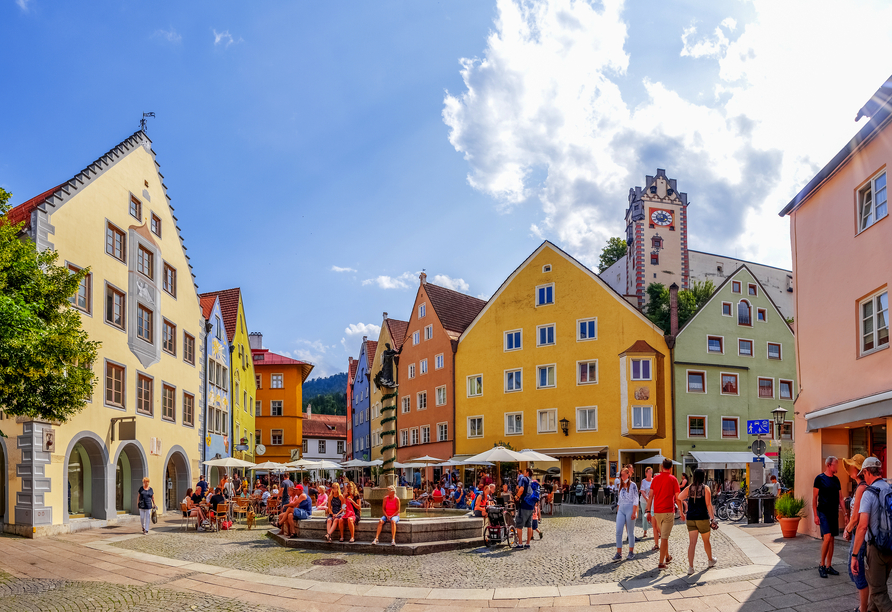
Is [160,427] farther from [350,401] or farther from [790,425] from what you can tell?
[350,401]

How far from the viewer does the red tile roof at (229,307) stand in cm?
4842

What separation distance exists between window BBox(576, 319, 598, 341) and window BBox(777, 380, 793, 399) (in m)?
11.5

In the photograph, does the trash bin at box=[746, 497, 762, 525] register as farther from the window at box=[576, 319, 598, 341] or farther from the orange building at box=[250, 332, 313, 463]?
the orange building at box=[250, 332, 313, 463]

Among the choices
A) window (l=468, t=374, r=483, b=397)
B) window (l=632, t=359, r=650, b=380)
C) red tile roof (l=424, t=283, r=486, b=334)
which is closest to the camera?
window (l=632, t=359, r=650, b=380)

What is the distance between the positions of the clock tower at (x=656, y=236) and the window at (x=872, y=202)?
71.6m

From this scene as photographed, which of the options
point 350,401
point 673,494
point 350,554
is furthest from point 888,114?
point 350,401

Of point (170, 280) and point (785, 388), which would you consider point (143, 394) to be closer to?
point (170, 280)

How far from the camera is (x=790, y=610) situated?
10.1m

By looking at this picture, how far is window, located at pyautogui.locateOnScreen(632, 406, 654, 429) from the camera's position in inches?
1591

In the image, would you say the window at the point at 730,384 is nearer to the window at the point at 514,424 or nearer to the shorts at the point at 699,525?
the window at the point at 514,424

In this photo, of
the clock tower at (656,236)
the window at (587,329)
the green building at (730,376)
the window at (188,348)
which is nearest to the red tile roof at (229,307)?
the window at (188,348)

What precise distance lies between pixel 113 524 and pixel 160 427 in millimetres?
6250

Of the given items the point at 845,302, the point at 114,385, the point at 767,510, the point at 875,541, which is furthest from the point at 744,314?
the point at 875,541

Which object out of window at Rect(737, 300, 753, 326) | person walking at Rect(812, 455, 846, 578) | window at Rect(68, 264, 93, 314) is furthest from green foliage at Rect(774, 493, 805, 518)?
window at Rect(737, 300, 753, 326)
